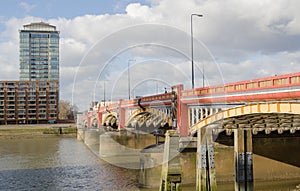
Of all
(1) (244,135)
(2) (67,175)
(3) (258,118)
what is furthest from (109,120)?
(3) (258,118)

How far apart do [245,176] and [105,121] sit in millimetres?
44556

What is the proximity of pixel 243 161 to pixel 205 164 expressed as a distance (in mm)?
2801

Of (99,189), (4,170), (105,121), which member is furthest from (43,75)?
(99,189)

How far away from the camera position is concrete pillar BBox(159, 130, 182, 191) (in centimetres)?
2367

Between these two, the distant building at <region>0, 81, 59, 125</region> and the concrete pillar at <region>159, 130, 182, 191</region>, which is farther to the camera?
the distant building at <region>0, 81, 59, 125</region>

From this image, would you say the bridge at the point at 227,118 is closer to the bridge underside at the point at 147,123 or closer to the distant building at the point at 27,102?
the bridge underside at the point at 147,123

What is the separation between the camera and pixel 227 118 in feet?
74.5

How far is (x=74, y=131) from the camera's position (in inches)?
3905

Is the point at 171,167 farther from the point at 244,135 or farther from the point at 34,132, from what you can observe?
the point at 34,132

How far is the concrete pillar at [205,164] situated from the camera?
24016mm

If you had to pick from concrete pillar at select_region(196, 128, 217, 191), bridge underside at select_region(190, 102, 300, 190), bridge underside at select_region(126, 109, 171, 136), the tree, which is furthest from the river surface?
the tree

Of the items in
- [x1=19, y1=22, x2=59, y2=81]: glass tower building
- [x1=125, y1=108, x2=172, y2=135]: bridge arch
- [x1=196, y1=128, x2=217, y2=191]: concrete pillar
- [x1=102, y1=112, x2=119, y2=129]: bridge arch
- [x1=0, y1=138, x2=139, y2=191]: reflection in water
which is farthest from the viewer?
[x1=19, y1=22, x2=59, y2=81]: glass tower building

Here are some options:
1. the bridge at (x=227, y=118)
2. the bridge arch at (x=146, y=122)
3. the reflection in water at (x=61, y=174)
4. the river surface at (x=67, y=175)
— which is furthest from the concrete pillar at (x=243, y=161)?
the bridge arch at (x=146, y=122)

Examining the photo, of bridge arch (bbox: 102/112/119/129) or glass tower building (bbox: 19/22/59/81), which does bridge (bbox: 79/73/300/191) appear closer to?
bridge arch (bbox: 102/112/119/129)
